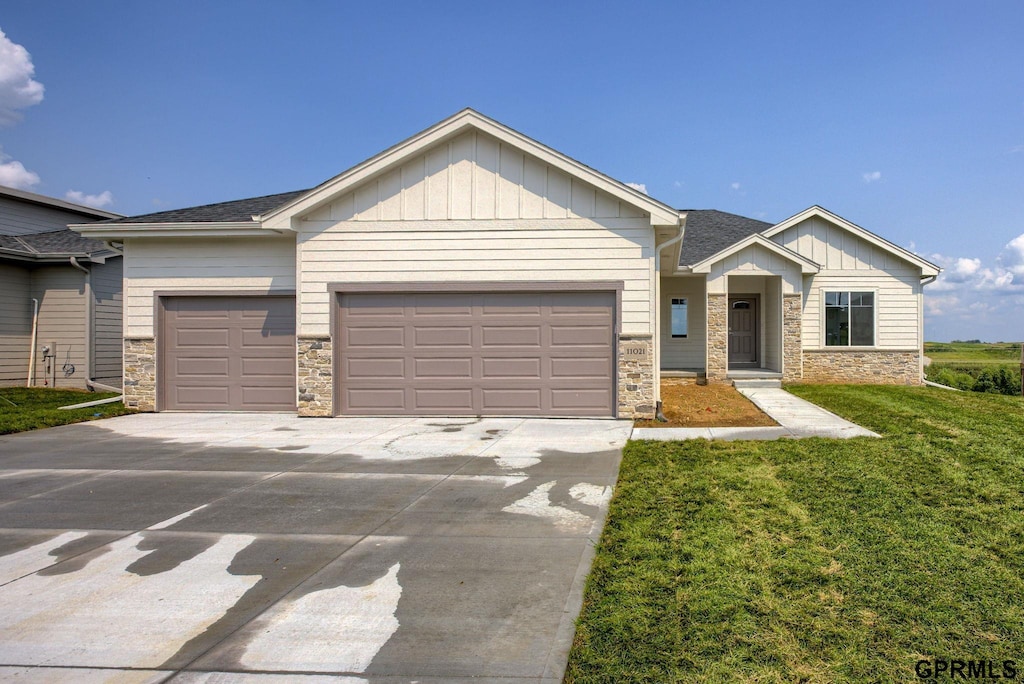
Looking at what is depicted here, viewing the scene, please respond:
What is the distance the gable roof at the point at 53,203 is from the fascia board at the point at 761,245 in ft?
66.6

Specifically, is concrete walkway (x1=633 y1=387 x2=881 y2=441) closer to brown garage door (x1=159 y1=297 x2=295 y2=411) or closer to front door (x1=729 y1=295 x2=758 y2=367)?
brown garage door (x1=159 y1=297 x2=295 y2=411)

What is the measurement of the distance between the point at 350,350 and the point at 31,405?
754cm

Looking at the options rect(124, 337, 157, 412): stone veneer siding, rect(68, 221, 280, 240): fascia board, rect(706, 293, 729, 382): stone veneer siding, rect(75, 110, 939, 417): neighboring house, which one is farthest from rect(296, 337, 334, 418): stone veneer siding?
rect(706, 293, 729, 382): stone veneer siding

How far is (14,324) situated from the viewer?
16.6m

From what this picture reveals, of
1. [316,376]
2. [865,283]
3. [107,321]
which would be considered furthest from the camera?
[865,283]

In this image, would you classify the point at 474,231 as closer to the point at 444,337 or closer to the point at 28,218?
the point at 444,337

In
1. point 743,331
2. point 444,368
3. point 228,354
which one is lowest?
point 444,368

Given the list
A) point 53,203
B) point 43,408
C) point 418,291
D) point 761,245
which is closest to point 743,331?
point 761,245

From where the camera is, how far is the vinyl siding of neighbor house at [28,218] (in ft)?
64.1

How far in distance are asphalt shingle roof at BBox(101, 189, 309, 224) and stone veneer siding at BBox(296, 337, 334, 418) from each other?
9.83ft

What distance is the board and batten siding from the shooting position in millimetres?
17844

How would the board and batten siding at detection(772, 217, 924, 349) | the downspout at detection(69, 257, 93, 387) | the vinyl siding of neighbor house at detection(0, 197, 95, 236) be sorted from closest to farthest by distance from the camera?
the downspout at detection(69, 257, 93, 387)
the board and batten siding at detection(772, 217, 924, 349)
the vinyl siding of neighbor house at detection(0, 197, 95, 236)

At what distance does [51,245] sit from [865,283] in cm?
2259

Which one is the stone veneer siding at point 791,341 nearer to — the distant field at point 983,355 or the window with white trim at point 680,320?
the window with white trim at point 680,320
